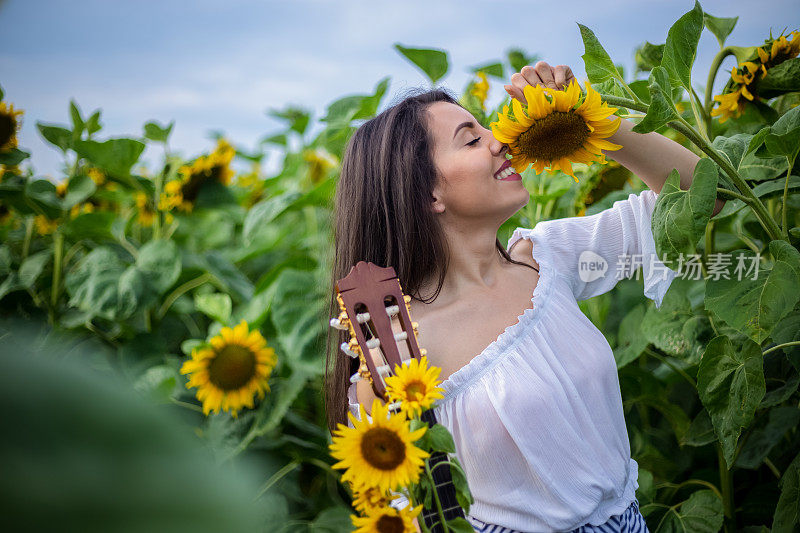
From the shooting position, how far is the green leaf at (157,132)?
1.71m

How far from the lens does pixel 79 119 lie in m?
1.69

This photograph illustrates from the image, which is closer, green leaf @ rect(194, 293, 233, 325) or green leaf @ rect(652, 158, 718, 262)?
green leaf @ rect(652, 158, 718, 262)

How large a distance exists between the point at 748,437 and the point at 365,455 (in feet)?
2.57

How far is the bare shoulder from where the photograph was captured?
40.4 inches

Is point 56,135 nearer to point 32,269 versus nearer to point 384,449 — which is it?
point 32,269

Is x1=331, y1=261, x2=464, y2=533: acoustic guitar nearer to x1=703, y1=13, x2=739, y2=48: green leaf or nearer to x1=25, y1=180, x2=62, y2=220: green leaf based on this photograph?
x1=703, y1=13, x2=739, y2=48: green leaf

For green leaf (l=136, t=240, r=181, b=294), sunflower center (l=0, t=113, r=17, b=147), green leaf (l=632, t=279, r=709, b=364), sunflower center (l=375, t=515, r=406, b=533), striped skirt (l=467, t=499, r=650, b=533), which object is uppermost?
sunflower center (l=0, t=113, r=17, b=147)

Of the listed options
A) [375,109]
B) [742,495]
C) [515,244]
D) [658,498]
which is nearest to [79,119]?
[375,109]

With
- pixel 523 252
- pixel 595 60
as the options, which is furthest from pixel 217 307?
pixel 595 60

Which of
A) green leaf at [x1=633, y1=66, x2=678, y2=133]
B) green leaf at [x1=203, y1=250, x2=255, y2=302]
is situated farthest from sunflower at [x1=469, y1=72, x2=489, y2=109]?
green leaf at [x1=203, y1=250, x2=255, y2=302]

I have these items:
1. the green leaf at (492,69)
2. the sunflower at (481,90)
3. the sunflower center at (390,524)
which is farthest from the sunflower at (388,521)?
the green leaf at (492,69)

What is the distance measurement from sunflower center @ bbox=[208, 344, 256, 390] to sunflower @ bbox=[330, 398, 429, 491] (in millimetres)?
741

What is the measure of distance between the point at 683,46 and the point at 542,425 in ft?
1.59

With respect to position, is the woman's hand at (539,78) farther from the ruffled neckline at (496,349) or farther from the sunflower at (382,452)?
the sunflower at (382,452)
